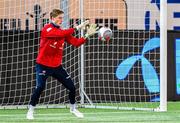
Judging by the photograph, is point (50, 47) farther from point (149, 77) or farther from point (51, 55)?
point (149, 77)

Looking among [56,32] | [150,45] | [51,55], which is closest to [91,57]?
[150,45]

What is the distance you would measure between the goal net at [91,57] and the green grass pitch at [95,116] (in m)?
0.99

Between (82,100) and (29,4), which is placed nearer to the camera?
(82,100)

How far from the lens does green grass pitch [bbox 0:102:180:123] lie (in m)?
10.5

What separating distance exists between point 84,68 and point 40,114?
265 centimetres

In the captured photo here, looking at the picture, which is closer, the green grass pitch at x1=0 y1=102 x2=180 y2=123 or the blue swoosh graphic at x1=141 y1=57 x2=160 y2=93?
the green grass pitch at x1=0 y1=102 x2=180 y2=123

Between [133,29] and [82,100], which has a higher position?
[133,29]

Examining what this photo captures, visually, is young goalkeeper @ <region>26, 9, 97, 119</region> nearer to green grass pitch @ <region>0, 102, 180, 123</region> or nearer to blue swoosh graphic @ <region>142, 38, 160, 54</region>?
green grass pitch @ <region>0, 102, 180, 123</region>

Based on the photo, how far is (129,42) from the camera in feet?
48.5

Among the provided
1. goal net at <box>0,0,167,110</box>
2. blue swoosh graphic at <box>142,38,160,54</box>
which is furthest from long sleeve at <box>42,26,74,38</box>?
blue swoosh graphic at <box>142,38,160,54</box>

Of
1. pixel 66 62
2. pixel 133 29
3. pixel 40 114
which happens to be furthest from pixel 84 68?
pixel 40 114

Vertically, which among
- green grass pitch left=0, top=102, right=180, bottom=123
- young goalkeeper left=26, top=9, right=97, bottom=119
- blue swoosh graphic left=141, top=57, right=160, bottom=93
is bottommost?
green grass pitch left=0, top=102, right=180, bottom=123

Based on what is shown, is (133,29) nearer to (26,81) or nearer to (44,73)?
(26,81)

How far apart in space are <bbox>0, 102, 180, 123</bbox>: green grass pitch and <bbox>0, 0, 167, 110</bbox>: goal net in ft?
3.26
